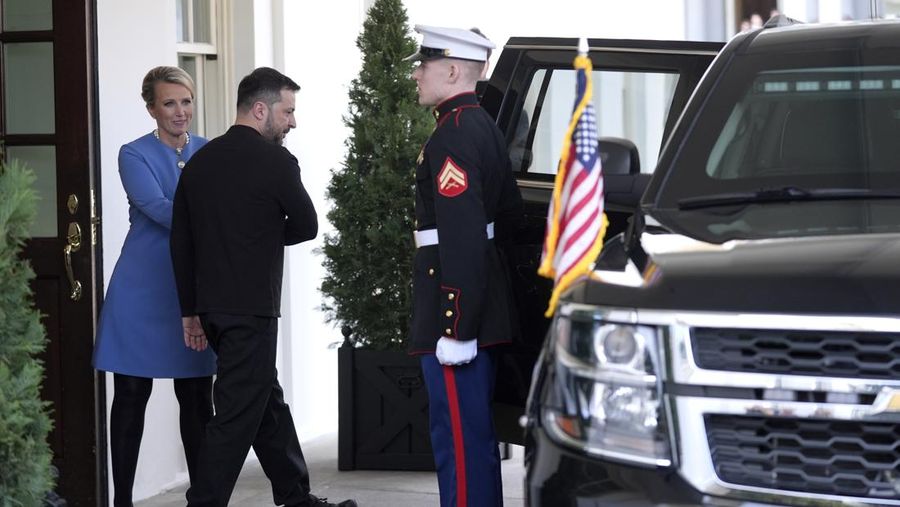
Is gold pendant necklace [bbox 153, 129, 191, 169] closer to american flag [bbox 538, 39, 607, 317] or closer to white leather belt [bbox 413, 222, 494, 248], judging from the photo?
white leather belt [bbox 413, 222, 494, 248]

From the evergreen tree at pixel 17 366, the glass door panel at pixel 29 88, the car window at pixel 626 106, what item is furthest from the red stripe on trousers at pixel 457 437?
the car window at pixel 626 106

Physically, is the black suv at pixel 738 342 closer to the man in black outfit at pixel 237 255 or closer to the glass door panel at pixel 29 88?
the man in black outfit at pixel 237 255

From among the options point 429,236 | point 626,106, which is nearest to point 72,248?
point 429,236

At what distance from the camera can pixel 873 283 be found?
2.97 meters

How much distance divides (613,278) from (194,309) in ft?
7.88

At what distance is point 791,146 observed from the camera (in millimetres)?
4188

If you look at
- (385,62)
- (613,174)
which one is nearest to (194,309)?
(613,174)

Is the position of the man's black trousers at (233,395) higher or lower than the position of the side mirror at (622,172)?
lower

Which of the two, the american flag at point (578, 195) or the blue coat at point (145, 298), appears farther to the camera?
the blue coat at point (145, 298)

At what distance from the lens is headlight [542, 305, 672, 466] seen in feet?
9.98

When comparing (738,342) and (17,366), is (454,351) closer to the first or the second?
(17,366)

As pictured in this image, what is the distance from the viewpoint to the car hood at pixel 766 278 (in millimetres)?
2953

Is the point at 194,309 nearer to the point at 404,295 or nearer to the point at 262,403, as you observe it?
the point at 262,403

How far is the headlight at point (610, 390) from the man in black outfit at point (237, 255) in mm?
2222
